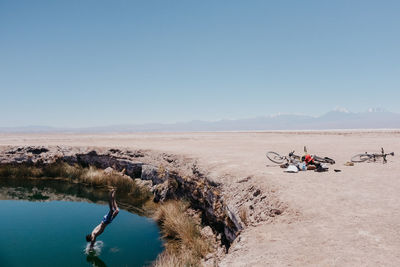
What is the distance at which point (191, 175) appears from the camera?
44.2 feet

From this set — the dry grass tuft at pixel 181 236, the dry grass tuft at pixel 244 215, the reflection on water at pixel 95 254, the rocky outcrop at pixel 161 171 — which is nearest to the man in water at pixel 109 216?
the reflection on water at pixel 95 254

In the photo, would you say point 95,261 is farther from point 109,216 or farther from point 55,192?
point 55,192

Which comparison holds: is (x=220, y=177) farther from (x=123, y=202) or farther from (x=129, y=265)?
(x=123, y=202)

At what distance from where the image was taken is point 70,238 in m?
11.1

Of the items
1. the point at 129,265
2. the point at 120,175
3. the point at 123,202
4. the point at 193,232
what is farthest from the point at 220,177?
the point at 120,175

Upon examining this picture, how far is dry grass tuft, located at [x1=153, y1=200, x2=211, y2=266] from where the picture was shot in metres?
8.34

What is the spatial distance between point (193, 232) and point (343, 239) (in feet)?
20.9

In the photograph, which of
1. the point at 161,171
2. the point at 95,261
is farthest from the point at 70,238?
the point at 161,171

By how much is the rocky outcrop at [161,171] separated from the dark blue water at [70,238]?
2.40 meters

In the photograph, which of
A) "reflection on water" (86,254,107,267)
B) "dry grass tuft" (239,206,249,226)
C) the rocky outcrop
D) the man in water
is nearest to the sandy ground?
"dry grass tuft" (239,206,249,226)

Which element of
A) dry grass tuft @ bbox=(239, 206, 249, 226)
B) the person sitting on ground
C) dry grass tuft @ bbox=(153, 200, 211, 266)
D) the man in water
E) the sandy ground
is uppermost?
the person sitting on ground

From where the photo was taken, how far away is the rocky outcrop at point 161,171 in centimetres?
967

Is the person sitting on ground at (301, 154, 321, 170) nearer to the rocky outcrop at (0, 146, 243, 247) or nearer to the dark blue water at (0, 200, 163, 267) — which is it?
the rocky outcrop at (0, 146, 243, 247)

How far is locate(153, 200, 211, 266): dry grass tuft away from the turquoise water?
21.2 inches
